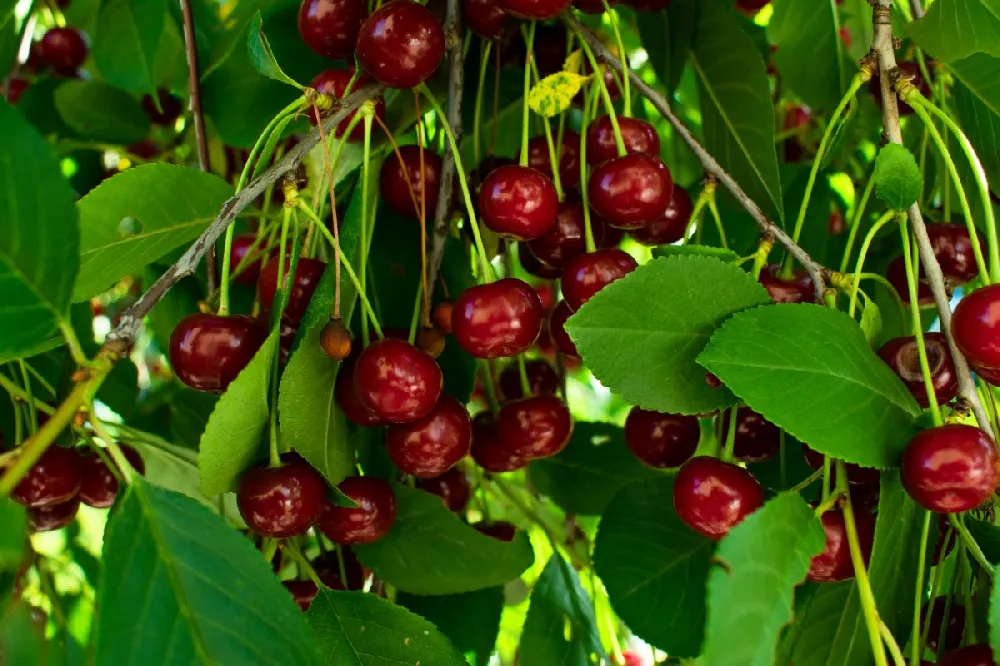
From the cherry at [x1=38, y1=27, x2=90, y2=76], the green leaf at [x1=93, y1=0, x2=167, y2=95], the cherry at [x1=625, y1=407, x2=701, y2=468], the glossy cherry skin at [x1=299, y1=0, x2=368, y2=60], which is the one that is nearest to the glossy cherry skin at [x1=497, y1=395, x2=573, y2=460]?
the cherry at [x1=625, y1=407, x2=701, y2=468]

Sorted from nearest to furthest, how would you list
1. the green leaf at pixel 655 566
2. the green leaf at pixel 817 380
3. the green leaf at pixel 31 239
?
the green leaf at pixel 31 239, the green leaf at pixel 817 380, the green leaf at pixel 655 566

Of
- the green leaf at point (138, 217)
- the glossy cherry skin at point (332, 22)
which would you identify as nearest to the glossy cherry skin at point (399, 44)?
the glossy cherry skin at point (332, 22)

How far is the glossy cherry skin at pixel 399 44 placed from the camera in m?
0.78

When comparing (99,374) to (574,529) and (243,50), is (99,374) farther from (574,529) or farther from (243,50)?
(574,529)

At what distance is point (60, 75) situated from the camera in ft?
4.95

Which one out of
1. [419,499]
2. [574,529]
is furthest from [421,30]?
[574,529]

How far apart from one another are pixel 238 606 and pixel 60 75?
4.11 feet

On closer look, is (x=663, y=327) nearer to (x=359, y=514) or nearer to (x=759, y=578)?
(x=759, y=578)

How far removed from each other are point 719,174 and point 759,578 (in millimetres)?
405

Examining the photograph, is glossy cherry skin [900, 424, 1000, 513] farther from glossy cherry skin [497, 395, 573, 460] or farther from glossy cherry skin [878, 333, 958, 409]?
glossy cherry skin [497, 395, 573, 460]

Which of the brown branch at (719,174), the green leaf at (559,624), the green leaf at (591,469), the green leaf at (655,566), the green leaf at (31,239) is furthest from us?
the green leaf at (591,469)

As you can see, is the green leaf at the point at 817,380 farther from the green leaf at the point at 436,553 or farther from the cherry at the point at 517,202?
the green leaf at the point at 436,553

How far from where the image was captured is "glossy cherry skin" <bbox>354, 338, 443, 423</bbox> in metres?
0.74

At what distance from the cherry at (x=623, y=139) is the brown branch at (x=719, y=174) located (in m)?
0.03
